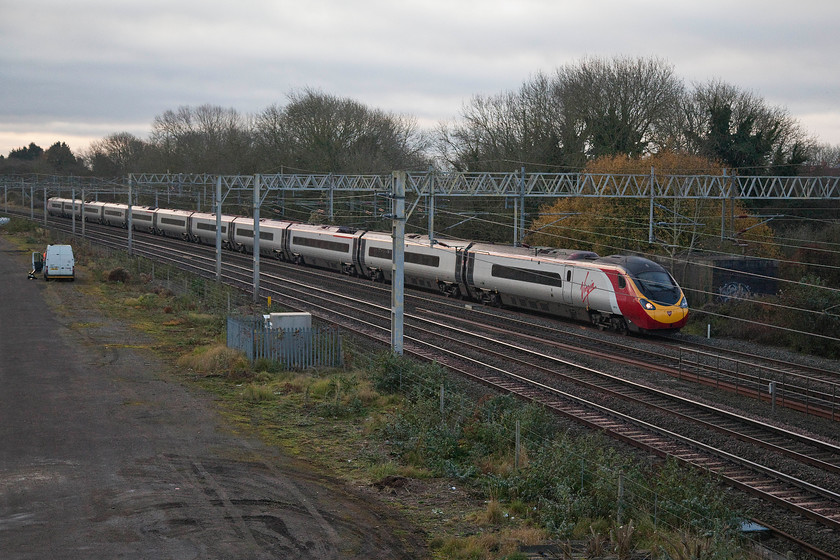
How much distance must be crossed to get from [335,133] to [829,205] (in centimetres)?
4224

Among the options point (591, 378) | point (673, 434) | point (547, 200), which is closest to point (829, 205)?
point (547, 200)

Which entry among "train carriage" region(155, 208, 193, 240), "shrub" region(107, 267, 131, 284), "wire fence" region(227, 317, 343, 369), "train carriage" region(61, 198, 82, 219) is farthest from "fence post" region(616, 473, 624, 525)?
"train carriage" region(61, 198, 82, 219)

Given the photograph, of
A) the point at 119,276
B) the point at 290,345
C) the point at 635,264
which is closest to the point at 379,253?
the point at 119,276

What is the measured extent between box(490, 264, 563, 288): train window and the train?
0.13ft

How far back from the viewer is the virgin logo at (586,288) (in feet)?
99.6

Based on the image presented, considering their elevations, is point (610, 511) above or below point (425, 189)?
below

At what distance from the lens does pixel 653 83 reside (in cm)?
5775

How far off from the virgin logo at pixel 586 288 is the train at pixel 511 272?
0.04m

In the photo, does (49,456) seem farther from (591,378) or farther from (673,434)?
(591,378)

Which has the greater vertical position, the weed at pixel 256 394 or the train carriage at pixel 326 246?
the train carriage at pixel 326 246

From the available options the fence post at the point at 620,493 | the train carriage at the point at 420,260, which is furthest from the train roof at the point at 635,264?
the fence post at the point at 620,493

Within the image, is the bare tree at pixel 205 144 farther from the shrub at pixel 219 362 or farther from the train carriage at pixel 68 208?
the shrub at pixel 219 362

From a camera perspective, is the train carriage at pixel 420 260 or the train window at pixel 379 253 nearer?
the train carriage at pixel 420 260

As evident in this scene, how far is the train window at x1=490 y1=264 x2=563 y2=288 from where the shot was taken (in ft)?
106
